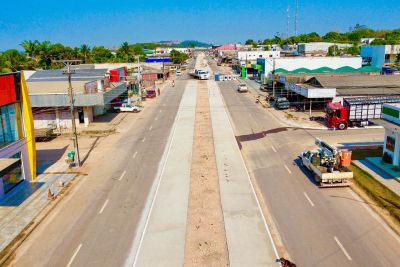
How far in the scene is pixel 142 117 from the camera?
171ft

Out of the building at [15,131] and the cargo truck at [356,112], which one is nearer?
the building at [15,131]

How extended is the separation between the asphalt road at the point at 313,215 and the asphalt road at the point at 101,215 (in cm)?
795

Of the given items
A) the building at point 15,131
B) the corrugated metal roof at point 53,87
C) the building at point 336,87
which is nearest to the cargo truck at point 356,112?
the building at point 336,87

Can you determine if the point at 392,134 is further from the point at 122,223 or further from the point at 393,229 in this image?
the point at 122,223

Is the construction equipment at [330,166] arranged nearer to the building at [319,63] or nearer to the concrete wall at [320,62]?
the building at [319,63]

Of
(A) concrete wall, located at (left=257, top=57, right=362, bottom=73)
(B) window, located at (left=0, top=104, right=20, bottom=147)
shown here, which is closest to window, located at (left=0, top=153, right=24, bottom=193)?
(B) window, located at (left=0, top=104, right=20, bottom=147)

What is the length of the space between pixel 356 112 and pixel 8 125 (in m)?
33.4

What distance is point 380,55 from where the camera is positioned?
113 m

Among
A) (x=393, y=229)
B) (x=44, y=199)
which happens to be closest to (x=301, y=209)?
(x=393, y=229)

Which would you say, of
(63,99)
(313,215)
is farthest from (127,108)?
(313,215)

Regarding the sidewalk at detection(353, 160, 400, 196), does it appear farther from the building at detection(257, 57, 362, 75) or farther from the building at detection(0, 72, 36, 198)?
the building at detection(257, 57, 362, 75)

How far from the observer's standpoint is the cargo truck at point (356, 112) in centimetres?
4019

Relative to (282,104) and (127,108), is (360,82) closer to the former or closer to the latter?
(282,104)

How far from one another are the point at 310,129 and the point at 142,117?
23.0m
